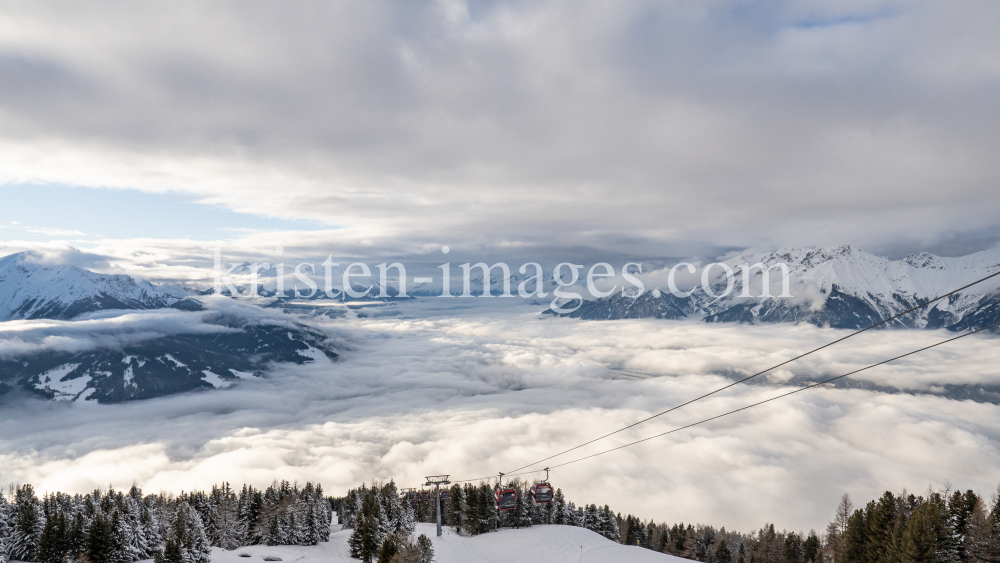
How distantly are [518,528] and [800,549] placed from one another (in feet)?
207

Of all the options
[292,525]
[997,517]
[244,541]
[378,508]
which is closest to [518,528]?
[378,508]

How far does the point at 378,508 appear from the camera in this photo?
2943 inches

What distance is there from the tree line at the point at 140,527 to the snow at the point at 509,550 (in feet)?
15.7

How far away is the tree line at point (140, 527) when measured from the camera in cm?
5972

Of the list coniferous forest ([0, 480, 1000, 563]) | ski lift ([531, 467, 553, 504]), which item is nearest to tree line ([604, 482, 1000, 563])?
coniferous forest ([0, 480, 1000, 563])

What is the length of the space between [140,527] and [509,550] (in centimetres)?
5363

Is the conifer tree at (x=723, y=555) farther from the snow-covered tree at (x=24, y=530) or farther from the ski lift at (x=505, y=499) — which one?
the snow-covered tree at (x=24, y=530)

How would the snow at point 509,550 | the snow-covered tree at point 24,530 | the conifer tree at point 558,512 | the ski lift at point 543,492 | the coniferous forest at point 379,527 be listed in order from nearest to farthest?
the coniferous forest at point 379,527, the snow at point 509,550, the snow-covered tree at point 24,530, the ski lift at point 543,492, the conifer tree at point 558,512

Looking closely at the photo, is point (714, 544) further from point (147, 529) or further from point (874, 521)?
point (147, 529)

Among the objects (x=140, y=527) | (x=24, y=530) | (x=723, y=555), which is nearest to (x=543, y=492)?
(x=140, y=527)

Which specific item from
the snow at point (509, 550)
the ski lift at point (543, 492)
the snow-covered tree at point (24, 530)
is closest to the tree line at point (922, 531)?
the snow at point (509, 550)

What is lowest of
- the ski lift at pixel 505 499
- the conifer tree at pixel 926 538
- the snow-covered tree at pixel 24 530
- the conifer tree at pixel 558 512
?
the conifer tree at pixel 558 512

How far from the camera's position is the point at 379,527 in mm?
71750

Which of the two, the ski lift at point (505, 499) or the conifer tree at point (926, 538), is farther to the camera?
the ski lift at point (505, 499)
